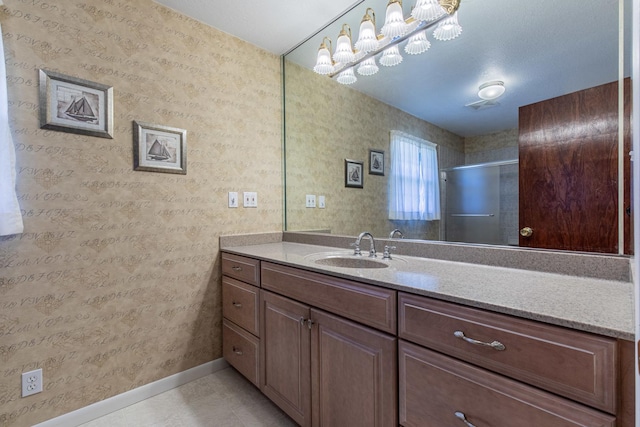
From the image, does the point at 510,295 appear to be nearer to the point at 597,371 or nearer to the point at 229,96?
the point at 597,371

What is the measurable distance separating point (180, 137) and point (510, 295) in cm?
191

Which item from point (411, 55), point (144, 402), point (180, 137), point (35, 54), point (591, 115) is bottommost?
point (144, 402)

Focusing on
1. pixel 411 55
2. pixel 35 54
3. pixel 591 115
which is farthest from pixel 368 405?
pixel 35 54

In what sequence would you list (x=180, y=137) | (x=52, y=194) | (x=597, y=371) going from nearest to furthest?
(x=597, y=371), (x=52, y=194), (x=180, y=137)

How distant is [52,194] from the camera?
1.45 meters

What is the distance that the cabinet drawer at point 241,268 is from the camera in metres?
1.67

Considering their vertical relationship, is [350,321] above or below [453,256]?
below

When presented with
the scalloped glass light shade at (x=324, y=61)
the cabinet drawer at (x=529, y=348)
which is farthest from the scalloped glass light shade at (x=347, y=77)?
the cabinet drawer at (x=529, y=348)

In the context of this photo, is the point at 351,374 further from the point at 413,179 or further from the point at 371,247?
the point at 413,179

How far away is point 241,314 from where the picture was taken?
180 cm

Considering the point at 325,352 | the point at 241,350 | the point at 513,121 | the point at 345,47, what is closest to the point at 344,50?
the point at 345,47

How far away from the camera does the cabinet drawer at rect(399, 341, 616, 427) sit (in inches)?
26.3

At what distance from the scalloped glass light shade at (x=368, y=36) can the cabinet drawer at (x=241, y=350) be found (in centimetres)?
190

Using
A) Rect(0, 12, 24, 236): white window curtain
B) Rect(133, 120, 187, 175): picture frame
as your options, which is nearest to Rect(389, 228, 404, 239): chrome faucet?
Rect(133, 120, 187, 175): picture frame
